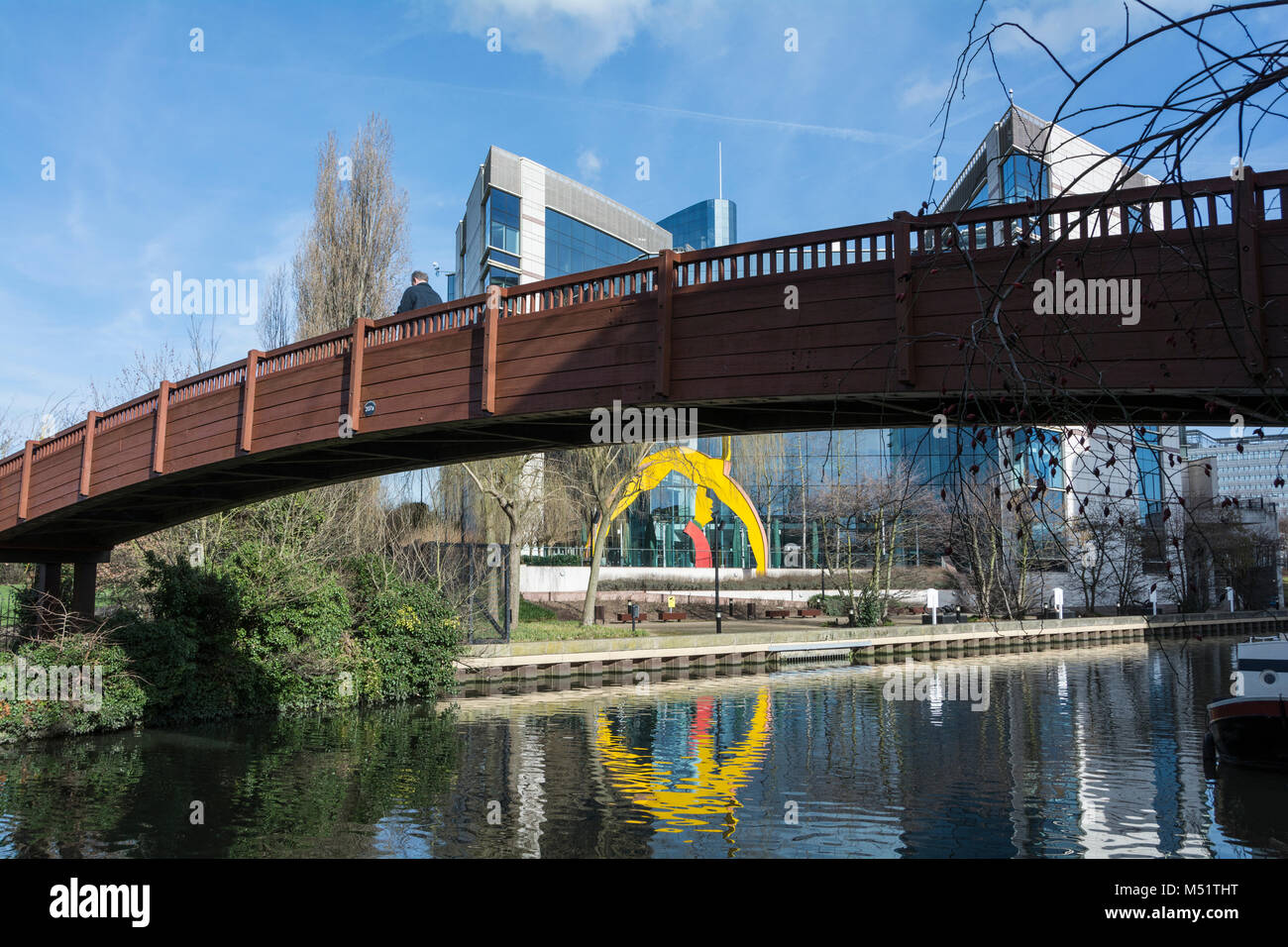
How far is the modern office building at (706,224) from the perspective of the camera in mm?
118688

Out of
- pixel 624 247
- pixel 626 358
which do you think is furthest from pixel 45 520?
pixel 624 247

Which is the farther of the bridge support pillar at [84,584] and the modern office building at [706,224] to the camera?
the modern office building at [706,224]

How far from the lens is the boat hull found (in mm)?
15672

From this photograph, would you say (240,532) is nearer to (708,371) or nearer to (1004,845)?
(708,371)

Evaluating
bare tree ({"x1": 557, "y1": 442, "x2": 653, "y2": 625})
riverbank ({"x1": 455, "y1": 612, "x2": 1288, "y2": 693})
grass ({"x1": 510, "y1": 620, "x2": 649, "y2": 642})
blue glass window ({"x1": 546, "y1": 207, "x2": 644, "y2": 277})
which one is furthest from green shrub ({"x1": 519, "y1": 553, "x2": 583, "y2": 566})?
blue glass window ({"x1": 546, "y1": 207, "x2": 644, "y2": 277})

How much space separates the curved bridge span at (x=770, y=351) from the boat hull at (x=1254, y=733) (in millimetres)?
7656

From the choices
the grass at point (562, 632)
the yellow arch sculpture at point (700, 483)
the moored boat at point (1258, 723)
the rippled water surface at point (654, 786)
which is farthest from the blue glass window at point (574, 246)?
the moored boat at point (1258, 723)

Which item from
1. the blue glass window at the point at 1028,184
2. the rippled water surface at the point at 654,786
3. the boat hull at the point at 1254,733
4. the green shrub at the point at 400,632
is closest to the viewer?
the blue glass window at the point at 1028,184

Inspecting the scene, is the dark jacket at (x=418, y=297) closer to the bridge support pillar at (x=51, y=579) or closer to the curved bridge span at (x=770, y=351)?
the curved bridge span at (x=770, y=351)

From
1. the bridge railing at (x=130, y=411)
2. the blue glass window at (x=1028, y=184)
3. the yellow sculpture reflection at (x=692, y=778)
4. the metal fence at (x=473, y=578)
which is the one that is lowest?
the yellow sculpture reflection at (x=692, y=778)

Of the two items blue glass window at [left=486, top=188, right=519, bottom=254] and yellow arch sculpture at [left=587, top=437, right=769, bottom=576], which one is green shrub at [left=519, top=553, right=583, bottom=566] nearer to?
yellow arch sculpture at [left=587, top=437, right=769, bottom=576]

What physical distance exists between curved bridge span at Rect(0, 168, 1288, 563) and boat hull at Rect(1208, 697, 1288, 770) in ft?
25.1

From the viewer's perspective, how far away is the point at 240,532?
23891 millimetres

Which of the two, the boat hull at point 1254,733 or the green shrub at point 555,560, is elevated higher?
the green shrub at point 555,560
